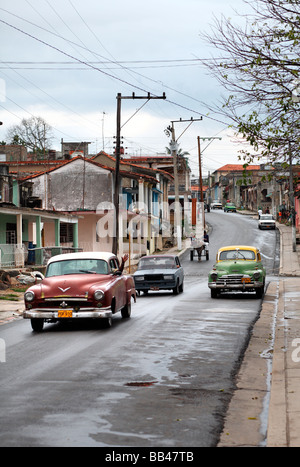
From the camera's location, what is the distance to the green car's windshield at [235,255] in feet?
89.1

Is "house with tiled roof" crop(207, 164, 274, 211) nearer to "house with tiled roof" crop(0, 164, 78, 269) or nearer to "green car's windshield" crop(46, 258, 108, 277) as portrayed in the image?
"house with tiled roof" crop(0, 164, 78, 269)

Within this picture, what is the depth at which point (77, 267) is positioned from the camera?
17.1m

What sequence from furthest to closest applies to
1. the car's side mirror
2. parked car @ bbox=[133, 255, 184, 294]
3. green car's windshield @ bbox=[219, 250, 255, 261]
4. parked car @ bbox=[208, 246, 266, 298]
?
parked car @ bbox=[133, 255, 184, 294] → green car's windshield @ bbox=[219, 250, 255, 261] → parked car @ bbox=[208, 246, 266, 298] → the car's side mirror

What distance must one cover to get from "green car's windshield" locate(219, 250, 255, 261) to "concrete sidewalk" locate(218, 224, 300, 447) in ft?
24.9

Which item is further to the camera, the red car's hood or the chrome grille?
the chrome grille

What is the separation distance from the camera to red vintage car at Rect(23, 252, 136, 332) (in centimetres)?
1550

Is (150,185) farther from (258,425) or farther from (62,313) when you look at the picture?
(258,425)

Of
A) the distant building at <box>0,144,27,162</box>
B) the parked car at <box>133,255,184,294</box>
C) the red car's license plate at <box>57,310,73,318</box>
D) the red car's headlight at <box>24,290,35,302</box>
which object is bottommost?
the parked car at <box>133,255,184,294</box>

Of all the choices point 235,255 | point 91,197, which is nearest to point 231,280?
point 235,255

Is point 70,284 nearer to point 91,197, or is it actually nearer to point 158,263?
point 158,263

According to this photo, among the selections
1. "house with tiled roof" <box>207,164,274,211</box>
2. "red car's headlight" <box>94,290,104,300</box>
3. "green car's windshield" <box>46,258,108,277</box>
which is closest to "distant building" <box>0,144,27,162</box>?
"house with tiled roof" <box>207,164,274,211</box>

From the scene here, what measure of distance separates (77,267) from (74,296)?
163 cm
